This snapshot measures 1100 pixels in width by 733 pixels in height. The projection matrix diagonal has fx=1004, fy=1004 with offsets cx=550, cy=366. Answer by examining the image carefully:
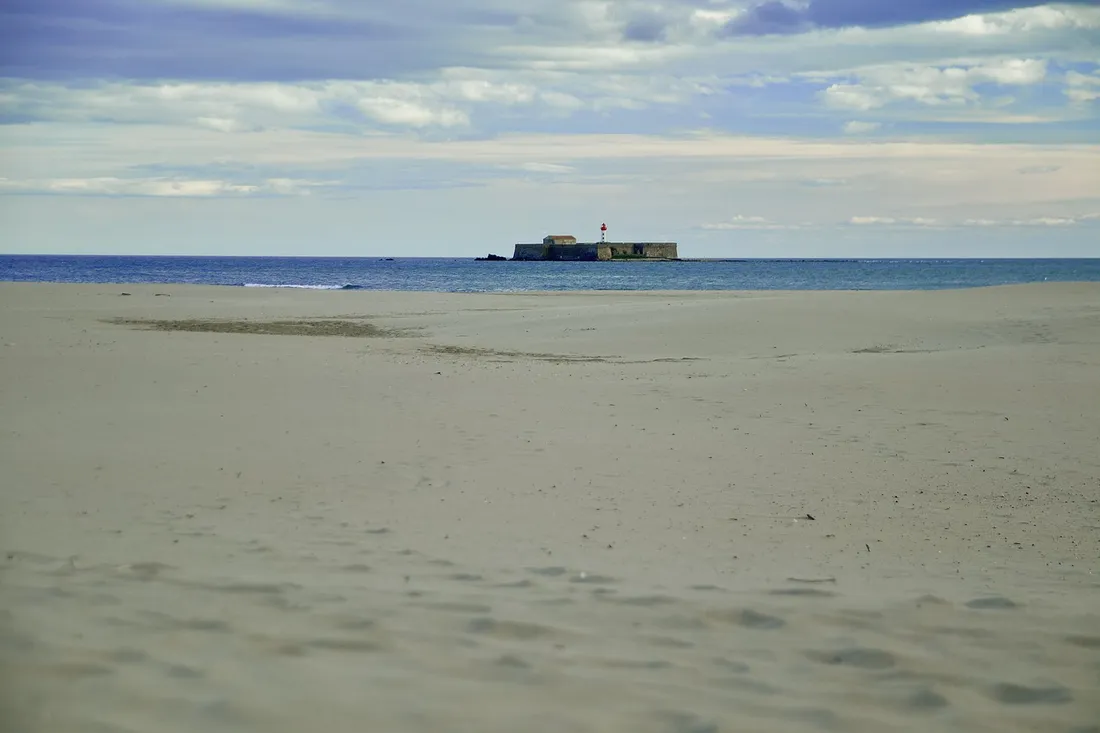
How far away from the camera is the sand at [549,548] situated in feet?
13.0

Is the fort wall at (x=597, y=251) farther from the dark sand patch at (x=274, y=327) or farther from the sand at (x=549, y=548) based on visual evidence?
the sand at (x=549, y=548)

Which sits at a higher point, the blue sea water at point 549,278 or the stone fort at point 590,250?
the stone fort at point 590,250

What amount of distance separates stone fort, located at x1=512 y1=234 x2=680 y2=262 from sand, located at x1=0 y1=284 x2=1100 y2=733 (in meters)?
140

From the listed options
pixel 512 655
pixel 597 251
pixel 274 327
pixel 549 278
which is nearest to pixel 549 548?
pixel 512 655

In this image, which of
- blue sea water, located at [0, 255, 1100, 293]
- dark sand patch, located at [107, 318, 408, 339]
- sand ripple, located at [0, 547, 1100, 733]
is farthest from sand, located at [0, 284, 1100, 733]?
blue sea water, located at [0, 255, 1100, 293]

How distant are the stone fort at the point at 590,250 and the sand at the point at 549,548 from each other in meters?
140

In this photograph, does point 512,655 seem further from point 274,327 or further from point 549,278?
point 549,278

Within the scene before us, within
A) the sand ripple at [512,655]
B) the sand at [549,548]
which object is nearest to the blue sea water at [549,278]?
the sand at [549,548]

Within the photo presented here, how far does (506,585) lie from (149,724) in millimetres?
2080

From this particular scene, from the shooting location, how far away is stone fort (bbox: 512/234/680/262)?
503ft

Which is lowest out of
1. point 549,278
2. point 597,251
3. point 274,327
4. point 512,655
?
point 512,655

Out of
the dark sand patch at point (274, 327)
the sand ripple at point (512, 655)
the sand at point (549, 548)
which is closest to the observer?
the sand ripple at point (512, 655)

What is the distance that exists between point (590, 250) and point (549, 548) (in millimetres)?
147487

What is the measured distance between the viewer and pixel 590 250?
152m
